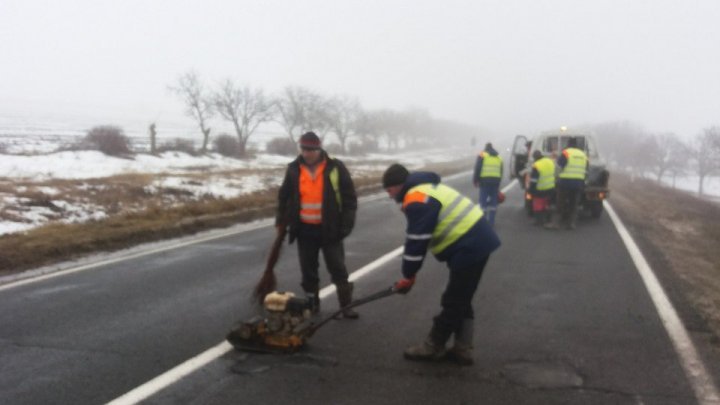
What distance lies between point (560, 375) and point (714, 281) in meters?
4.77

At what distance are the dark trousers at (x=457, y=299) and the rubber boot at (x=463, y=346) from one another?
1.8 inches

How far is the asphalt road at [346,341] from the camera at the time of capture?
466 centimetres

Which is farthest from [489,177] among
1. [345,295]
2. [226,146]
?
[226,146]

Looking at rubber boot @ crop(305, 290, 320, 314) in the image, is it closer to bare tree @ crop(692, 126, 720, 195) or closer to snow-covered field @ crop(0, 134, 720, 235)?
snow-covered field @ crop(0, 134, 720, 235)

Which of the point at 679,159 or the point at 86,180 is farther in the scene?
the point at 679,159

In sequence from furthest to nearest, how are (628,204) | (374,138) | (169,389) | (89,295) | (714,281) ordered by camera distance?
1. (374,138)
2. (628,204)
3. (714,281)
4. (89,295)
5. (169,389)

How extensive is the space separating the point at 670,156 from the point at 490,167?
6357cm

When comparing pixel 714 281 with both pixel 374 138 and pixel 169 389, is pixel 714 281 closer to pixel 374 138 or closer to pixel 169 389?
pixel 169 389

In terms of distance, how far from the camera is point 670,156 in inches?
2744

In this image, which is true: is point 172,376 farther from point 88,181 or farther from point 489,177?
point 88,181

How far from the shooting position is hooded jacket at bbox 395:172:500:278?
4.96 m

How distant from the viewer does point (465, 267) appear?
16.9 ft

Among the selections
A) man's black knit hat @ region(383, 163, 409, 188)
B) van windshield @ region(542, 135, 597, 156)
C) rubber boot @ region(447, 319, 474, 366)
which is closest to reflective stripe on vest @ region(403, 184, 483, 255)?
man's black knit hat @ region(383, 163, 409, 188)

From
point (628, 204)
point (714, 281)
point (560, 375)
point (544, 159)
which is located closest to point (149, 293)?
point (560, 375)
